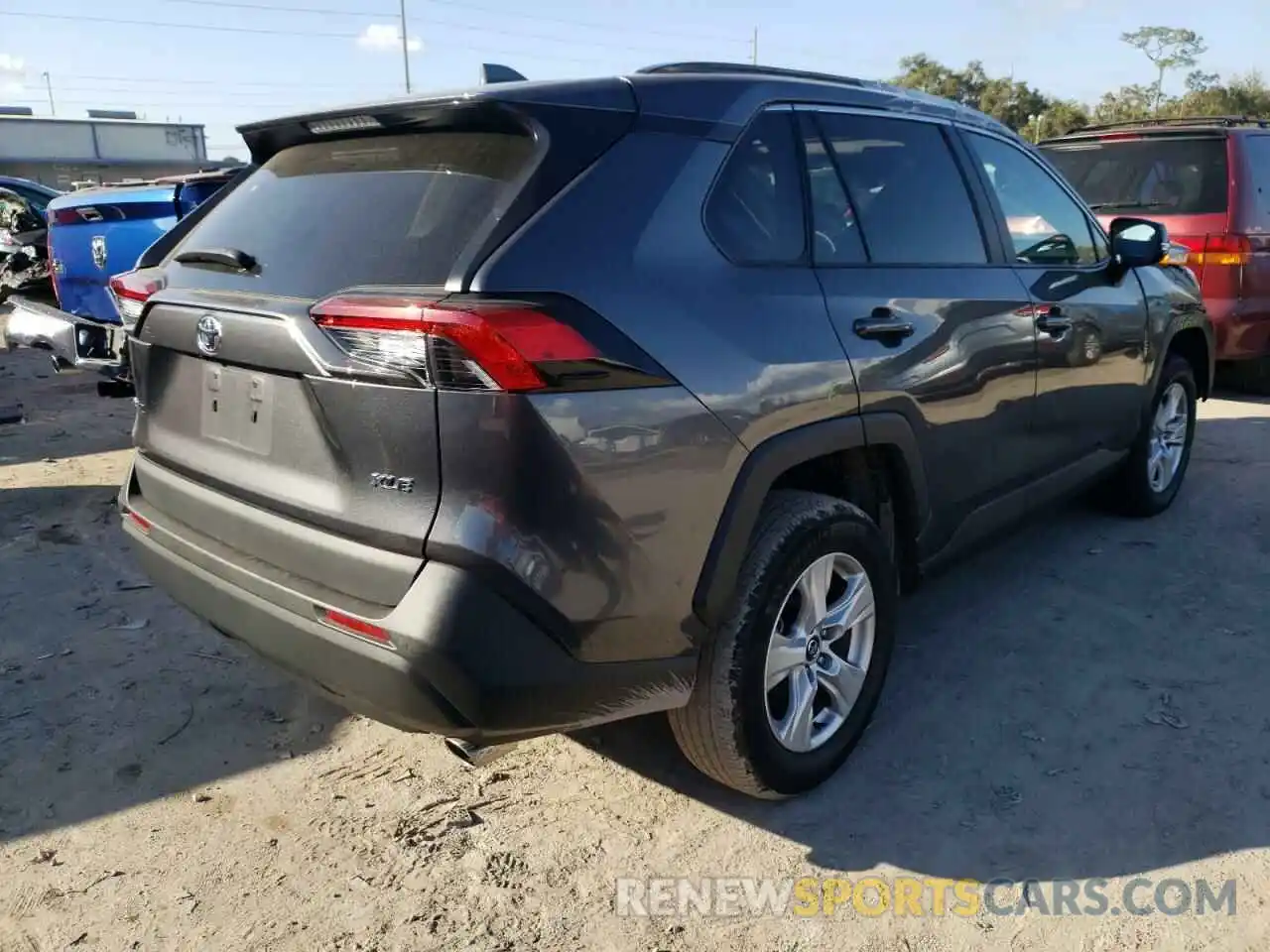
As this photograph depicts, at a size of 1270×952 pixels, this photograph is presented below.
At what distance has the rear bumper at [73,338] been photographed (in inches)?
208

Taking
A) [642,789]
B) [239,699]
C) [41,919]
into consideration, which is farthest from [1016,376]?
[41,919]

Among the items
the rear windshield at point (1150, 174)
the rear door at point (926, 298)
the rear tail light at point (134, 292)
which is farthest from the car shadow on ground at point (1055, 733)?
the rear windshield at point (1150, 174)

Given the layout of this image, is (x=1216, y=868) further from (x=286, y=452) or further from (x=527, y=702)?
(x=286, y=452)

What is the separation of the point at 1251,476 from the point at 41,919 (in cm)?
586

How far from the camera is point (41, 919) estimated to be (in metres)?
2.36

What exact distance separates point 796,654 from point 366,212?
1529 millimetres

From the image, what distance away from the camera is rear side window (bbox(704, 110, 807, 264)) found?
2449mm

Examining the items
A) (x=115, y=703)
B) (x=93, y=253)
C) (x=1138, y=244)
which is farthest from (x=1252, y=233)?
(x=93, y=253)

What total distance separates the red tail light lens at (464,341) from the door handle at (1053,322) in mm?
2187

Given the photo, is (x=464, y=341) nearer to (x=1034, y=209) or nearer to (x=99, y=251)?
(x=1034, y=209)

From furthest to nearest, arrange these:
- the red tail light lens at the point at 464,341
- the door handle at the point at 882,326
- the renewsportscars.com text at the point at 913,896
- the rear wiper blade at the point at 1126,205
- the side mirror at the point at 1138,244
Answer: the rear wiper blade at the point at 1126,205 → the side mirror at the point at 1138,244 → the door handle at the point at 882,326 → the renewsportscars.com text at the point at 913,896 → the red tail light lens at the point at 464,341

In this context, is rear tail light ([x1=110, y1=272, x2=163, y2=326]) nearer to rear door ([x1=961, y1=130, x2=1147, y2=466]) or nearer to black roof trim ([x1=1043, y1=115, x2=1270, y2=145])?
rear door ([x1=961, y1=130, x2=1147, y2=466])

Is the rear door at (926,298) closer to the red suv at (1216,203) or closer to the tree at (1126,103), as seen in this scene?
the red suv at (1216,203)

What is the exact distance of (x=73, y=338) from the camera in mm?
5391
